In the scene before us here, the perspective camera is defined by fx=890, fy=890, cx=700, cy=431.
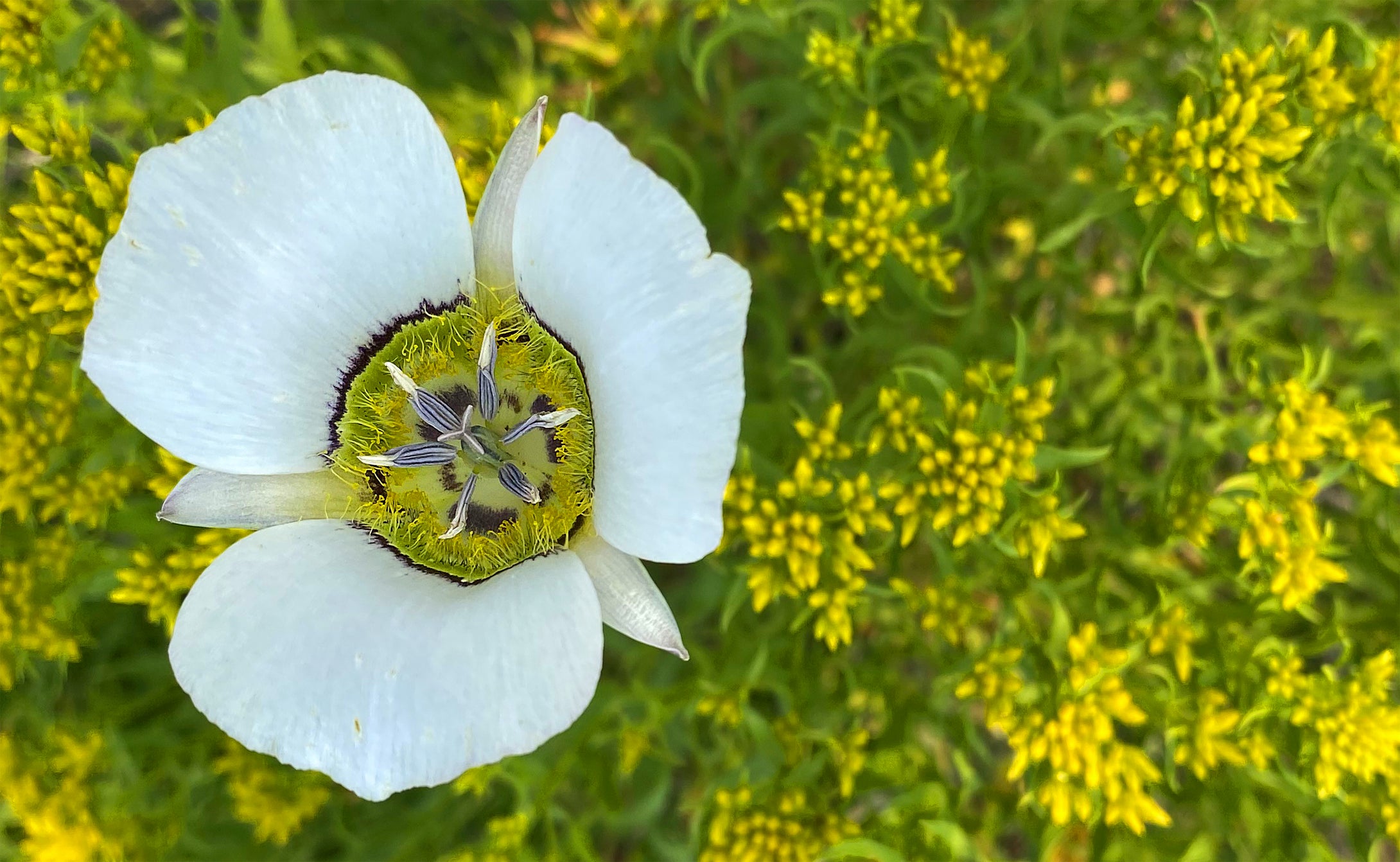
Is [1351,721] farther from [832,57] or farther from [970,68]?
[832,57]

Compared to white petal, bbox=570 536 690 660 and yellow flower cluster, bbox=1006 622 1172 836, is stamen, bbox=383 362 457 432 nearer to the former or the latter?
white petal, bbox=570 536 690 660

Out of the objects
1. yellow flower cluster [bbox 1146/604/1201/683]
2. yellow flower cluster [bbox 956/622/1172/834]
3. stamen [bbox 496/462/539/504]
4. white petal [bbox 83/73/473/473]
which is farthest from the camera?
yellow flower cluster [bbox 1146/604/1201/683]

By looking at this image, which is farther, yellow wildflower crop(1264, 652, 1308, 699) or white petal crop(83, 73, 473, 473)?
yellow wildflower crop(1264, 652, 1308, 699)

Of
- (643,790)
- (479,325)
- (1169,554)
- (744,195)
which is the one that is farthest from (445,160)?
(1169,554)

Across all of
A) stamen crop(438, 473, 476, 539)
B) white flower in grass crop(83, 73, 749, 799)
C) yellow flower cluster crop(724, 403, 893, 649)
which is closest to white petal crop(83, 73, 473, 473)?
white flower in grass crop(83, 73, 749, 799)

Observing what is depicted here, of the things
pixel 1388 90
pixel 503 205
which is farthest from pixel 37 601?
pixel 1388 90

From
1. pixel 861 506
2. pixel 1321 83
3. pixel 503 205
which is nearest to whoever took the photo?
pixel 503 205

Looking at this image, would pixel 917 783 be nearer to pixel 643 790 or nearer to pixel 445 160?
pixel 643 790
